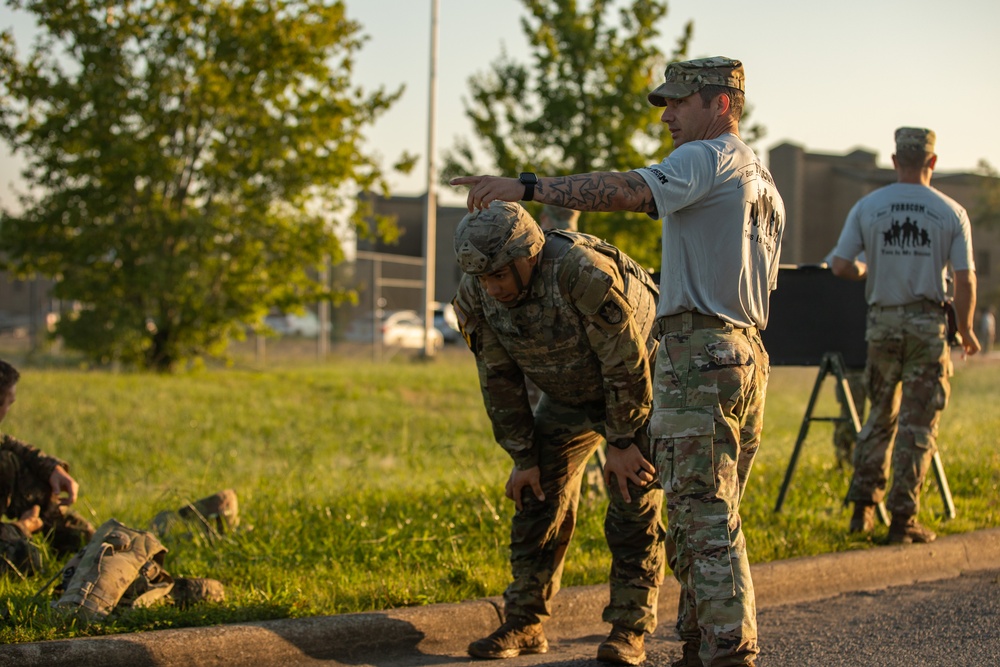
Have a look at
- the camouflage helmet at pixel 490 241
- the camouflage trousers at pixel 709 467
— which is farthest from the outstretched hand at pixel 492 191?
the camouflage trousers at pixel 709 467

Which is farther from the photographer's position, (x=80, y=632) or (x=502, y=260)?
(x=80, y=632)

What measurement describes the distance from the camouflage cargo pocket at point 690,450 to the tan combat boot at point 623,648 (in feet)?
3.41

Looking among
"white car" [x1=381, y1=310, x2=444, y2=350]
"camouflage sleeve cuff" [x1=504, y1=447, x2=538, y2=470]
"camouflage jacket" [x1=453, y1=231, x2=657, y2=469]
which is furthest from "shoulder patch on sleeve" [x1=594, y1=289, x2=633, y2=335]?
"white car" [x1=381, y1=310, x2=444, y2=350]

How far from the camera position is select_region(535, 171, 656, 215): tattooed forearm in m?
3.49

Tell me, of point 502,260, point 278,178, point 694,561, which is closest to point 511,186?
point 502,260

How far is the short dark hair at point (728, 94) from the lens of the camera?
3.92 m

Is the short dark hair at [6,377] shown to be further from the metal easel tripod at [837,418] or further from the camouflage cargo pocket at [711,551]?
the metal easel tripod at [837,418]

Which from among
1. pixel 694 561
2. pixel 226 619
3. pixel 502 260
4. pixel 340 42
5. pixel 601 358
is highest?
pixel 340 42

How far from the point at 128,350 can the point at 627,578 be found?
15.3 metres

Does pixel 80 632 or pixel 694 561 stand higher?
pixel 694 561

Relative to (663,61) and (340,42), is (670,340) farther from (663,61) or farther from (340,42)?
(663,61)

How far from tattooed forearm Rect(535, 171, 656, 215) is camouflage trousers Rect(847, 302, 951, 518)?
3.33 m

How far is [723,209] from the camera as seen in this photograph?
3.87 meters

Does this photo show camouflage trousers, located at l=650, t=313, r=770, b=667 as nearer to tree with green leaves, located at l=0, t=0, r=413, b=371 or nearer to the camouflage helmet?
the camouflage helmet
